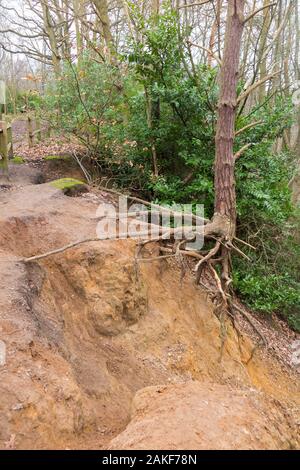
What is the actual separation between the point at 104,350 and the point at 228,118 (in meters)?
3.97

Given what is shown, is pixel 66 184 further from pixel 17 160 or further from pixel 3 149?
pixel 17 160

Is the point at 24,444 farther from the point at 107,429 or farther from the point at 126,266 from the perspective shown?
the point at 126,266

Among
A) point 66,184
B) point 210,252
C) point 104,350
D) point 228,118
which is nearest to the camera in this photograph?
point 104,350

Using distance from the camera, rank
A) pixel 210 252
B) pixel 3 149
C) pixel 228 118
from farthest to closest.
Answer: pixel 3 149 < pixel 228 118 < pixel 210 252

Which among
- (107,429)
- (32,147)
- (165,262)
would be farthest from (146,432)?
(32,147)

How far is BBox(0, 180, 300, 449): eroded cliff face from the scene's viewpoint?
2967 millimetres

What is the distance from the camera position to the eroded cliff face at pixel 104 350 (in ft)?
9.73

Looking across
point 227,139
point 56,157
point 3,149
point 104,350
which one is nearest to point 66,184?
point 3,149

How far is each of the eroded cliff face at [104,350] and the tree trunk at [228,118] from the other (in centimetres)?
131

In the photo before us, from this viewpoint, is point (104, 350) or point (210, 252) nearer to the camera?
point (104, 350)

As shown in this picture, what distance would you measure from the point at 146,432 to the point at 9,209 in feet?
14.5

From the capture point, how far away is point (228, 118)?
6434 mm

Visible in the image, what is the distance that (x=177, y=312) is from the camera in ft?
19.5

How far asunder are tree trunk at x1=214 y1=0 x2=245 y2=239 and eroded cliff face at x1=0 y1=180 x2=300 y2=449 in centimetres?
131
